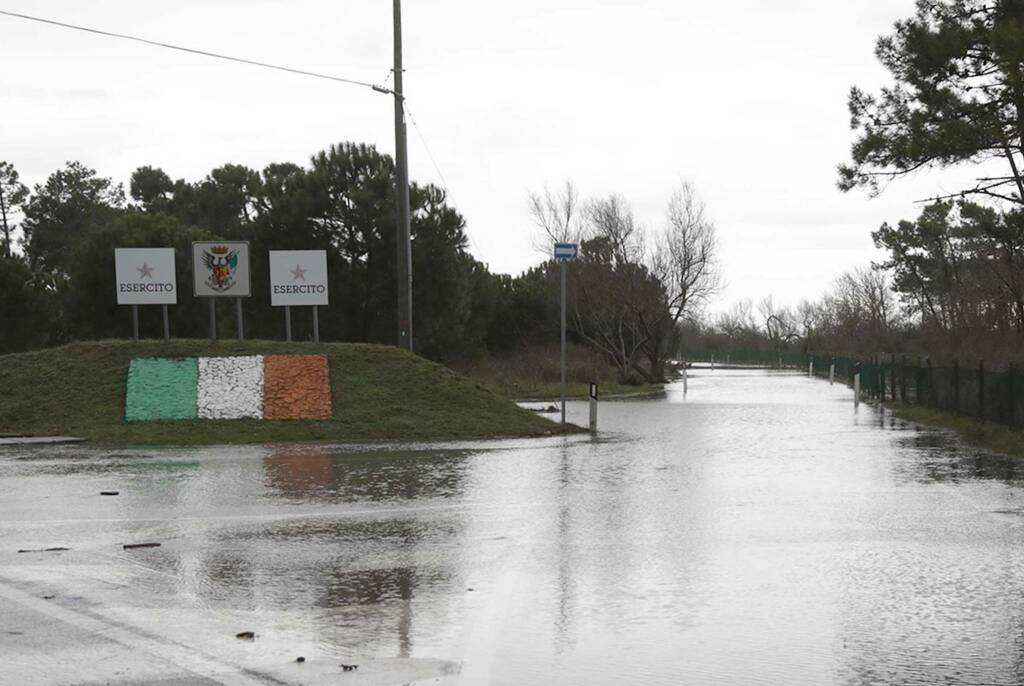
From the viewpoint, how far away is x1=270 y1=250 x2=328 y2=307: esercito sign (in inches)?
1215

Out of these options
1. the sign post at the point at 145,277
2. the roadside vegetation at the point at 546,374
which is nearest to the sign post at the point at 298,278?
the sign post at the point at 145,277

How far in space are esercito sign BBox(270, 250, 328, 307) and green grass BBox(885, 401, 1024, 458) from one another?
1517 centimetres

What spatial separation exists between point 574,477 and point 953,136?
45.1ft

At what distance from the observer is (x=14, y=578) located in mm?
9445

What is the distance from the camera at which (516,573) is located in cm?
962

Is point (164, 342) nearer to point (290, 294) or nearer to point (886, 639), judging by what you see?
point (290, 294)

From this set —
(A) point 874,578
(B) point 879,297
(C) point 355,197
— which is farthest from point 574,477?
(B) point 879,297

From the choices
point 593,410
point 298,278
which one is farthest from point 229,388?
point 593,410

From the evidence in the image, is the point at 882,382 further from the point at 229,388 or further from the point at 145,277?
the point at 145,277

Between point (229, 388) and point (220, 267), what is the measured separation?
13.2 ft

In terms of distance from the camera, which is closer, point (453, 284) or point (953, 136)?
point (953, 136)

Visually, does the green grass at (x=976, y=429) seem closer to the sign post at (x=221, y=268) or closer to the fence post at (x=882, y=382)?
the fence post at (x=882, y=382)

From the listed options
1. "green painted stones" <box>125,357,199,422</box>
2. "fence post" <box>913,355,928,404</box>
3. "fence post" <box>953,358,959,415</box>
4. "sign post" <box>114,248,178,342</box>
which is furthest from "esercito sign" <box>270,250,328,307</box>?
"fence post" <box>913,355,928,404</box>

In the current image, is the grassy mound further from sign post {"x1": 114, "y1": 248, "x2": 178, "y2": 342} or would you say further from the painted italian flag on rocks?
sign post {"x1": 114, "y1": 248, "x2": 178, "y2": 342}
